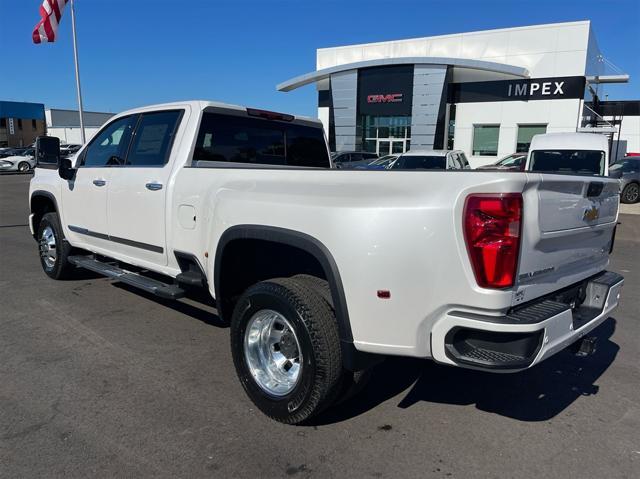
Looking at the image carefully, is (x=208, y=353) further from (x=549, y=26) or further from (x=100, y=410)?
(x=549, y=26)

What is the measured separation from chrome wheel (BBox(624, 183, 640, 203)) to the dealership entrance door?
17.0 metres

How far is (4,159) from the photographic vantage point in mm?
32594

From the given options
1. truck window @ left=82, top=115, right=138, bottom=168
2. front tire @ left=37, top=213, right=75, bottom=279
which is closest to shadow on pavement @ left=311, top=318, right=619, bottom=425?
truck window @ left=82, top=115, right=138, bottom=168

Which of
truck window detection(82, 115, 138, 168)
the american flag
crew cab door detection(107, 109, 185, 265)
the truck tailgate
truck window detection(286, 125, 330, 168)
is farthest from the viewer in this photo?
the american flag

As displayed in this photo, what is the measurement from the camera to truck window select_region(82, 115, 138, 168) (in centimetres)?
478

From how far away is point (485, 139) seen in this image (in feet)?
98.6

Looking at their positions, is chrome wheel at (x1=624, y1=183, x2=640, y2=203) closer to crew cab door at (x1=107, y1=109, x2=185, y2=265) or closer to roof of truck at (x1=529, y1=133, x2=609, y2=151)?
roof of truck at (x1=529, y1=133, x2=609, y2=151)

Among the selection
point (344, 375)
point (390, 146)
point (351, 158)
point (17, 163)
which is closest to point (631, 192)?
point (351, 158)

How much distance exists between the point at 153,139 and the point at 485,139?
94.0 feet

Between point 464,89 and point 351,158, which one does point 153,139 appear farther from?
point 464,89

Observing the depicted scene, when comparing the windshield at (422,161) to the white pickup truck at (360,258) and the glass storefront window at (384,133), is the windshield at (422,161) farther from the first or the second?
the glass storefront window at (384,133)

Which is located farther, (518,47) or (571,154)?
(518,47)

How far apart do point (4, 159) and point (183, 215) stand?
35.4 m

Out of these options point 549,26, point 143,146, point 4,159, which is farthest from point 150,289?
point 4,159
